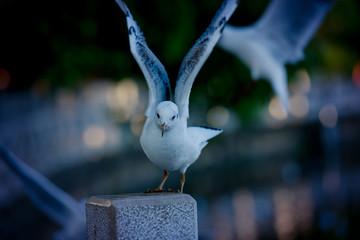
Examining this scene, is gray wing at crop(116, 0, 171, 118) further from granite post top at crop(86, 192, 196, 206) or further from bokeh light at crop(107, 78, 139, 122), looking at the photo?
bokeh light at crop(107, 78, 139, 122)

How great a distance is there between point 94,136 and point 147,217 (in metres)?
11.2

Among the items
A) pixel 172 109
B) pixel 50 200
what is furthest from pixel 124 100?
pixel 172 109

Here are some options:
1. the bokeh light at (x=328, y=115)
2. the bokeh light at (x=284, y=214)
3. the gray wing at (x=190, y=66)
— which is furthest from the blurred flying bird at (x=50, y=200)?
the bokeh light at (x=328, y=115)

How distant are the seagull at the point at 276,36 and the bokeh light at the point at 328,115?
50.0 ft

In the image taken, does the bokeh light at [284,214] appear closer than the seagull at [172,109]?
No

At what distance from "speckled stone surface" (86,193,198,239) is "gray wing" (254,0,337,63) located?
444 cm

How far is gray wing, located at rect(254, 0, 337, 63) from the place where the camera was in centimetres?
711

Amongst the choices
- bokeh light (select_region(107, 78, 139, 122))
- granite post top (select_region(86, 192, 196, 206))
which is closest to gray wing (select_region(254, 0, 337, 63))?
granite post top (select_region(86, 192, 196, 206))

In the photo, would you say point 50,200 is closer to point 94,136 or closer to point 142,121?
point 142,121

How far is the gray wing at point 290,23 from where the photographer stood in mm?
7109

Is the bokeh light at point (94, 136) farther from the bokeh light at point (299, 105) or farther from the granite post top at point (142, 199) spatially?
the bokeh light at point (299, 105)

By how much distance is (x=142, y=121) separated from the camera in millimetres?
11836

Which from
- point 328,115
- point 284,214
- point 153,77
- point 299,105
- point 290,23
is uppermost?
point 299,105

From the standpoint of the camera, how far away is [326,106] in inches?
962
